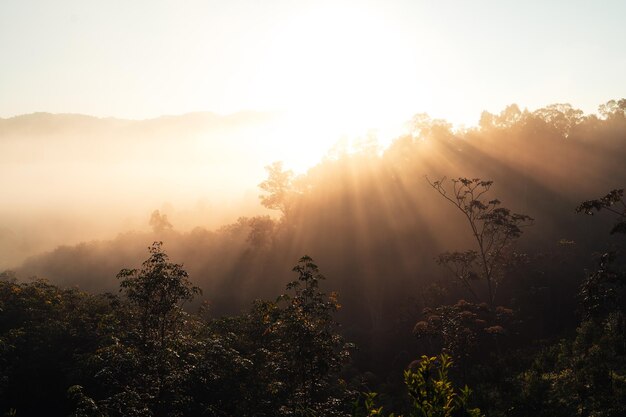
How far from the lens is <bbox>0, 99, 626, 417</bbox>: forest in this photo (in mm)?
11578

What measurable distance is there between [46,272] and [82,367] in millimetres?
71441

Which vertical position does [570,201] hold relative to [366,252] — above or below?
above

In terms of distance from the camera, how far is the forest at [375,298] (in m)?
11.6

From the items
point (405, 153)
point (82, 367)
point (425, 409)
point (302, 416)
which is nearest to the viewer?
point (425, 409)

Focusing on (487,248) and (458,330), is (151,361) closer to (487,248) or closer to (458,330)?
(458,330)

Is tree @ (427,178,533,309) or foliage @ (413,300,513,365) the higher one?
tree @ (427,178,533,309)

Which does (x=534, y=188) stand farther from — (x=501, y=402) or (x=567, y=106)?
(x=501, y=402)

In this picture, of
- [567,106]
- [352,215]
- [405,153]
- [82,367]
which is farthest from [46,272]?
[567,106]

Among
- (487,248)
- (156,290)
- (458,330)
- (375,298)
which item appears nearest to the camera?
(156,290)

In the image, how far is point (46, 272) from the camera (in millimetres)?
74562

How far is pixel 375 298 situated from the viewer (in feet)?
129

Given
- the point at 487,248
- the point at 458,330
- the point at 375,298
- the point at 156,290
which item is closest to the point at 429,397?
the point at 156,290

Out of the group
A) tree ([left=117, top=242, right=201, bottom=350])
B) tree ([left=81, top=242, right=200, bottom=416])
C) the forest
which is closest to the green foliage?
the forest

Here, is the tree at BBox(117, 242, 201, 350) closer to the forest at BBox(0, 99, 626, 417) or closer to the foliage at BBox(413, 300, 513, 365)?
the forest at BBox(0, 99, 626, 417)
